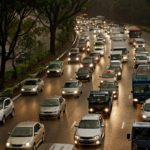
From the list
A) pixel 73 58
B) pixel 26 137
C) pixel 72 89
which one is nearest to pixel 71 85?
pixel 72 89

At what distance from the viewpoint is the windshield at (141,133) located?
2667 centimetres

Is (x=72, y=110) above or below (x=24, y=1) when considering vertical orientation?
below

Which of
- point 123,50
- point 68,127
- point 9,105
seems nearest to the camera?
point 68,127

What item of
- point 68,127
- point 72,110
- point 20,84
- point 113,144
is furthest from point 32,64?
point 113,144

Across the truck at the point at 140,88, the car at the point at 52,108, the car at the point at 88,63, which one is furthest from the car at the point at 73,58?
the car at the point at 52,108

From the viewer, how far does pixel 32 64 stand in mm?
74125

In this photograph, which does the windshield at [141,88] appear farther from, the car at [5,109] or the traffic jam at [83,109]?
the car at [5,109]

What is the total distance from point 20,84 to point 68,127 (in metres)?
18.8

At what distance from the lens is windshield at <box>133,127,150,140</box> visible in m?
26.7

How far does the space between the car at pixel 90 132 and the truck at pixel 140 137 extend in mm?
3968

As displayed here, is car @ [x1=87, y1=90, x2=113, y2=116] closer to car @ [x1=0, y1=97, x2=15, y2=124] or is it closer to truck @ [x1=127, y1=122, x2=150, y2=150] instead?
car @ [x1=0, y1=97, x2=15, y2=124]

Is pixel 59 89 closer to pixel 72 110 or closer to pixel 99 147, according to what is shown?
pixel 72 110

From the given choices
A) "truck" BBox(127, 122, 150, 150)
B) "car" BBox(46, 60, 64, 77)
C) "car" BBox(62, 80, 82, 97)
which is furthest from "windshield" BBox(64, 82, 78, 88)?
"truck" BBox(127, 122, 150, 150)

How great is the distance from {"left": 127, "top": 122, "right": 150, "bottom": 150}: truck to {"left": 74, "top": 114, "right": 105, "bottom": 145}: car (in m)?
3.97
